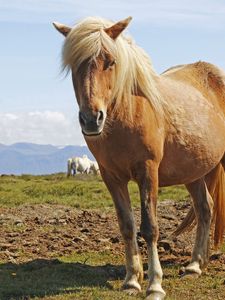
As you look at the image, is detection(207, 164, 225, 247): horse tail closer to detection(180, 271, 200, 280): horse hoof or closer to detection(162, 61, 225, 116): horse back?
detection(162, 61, 225, 116): horse back

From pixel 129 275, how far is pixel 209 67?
389 cm

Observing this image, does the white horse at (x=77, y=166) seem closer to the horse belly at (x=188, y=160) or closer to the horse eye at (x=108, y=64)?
the horse belly at (x=188, y=160)

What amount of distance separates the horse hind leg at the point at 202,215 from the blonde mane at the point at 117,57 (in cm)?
240

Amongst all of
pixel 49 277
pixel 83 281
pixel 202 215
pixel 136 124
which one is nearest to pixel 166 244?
pixel 202 215

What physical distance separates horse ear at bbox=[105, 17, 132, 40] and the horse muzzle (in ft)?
3.67

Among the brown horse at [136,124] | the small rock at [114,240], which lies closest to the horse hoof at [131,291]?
the brown horse at [136,124]

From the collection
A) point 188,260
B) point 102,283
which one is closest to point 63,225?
point 188,260

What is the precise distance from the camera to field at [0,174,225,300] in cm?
830

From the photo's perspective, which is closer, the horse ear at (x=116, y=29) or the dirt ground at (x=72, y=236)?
the horse ear at (x=116, y=29)

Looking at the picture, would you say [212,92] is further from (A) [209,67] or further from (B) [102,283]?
(B) [102,283]

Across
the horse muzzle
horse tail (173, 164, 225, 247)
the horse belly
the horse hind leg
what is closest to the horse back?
the horse belly

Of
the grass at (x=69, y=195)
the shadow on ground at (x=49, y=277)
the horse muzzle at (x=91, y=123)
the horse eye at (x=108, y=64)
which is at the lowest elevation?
the grass at (x=69, y=195)

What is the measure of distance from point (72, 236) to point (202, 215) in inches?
116

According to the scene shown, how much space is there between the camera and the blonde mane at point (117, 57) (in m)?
7.39
